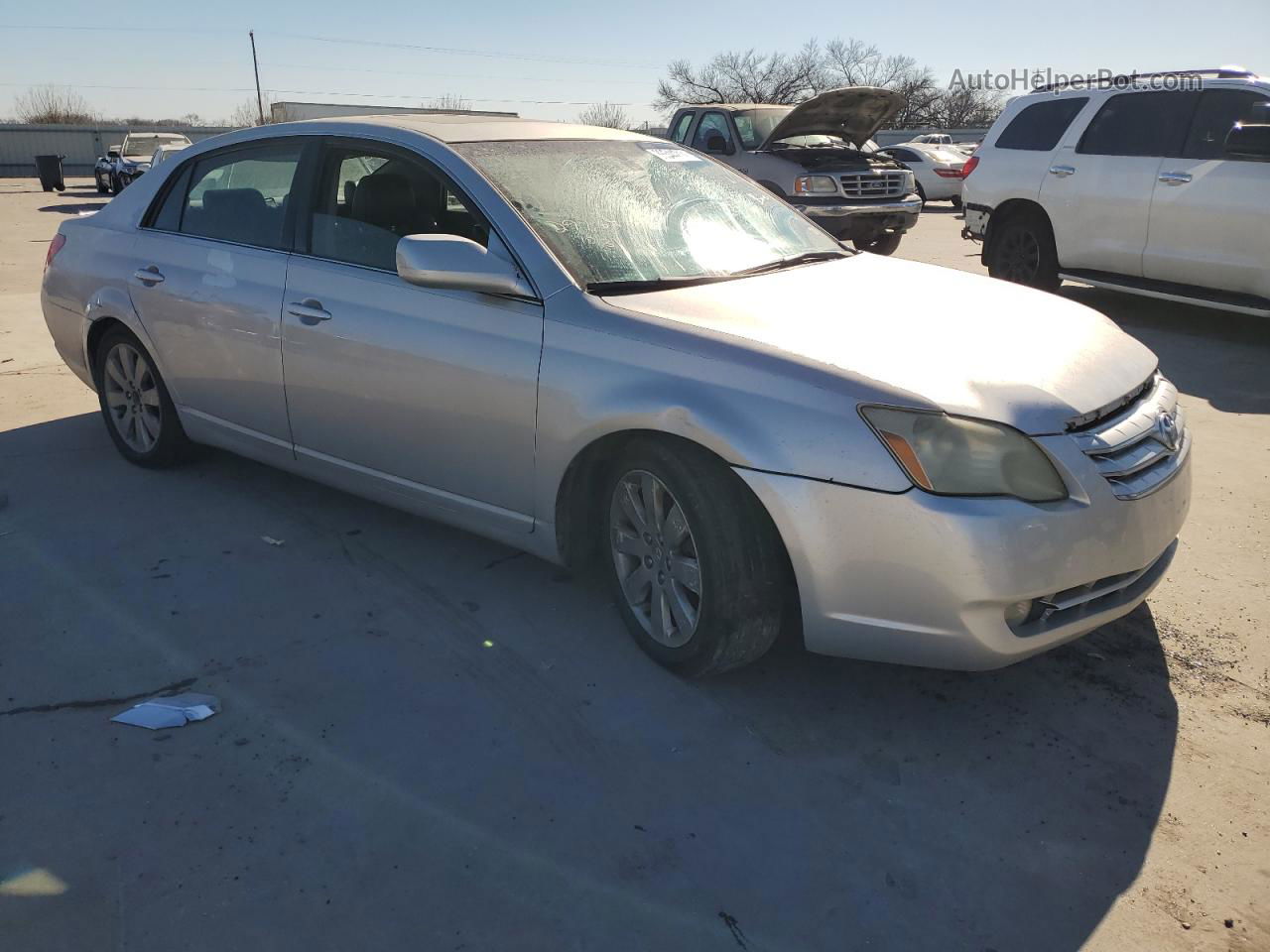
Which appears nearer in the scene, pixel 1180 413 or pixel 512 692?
pixel 512 692

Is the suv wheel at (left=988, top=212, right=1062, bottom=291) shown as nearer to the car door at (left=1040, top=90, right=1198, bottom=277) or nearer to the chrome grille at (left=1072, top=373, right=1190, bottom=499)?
the car door at (left=1040, top=90, right=1198, bottom=277)

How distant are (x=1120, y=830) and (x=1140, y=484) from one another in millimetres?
906

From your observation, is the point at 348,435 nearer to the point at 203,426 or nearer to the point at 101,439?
the point at 203,426

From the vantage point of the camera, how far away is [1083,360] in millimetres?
3070

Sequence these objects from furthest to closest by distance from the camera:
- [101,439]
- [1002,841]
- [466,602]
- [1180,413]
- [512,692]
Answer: [101,439] < [466,602] < [1180,413] < [512,692] < [1002,841]

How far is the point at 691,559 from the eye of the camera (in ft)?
10.1

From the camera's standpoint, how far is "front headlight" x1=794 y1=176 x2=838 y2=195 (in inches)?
462

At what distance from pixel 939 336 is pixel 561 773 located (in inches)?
63.3

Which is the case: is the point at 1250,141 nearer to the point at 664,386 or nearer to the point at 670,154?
the point at 670,154

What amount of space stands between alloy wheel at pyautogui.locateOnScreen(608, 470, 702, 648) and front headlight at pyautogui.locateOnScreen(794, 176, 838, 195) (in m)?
9.23

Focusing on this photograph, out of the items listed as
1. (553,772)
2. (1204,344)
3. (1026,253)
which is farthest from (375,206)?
(1026,253)

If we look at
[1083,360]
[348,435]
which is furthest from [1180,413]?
[348,435]

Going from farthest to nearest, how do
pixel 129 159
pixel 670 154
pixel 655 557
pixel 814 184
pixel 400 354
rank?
pixel 129 159 < pixel 814 184 < pixel 670 154 < pixel 400 354 < pixel 655 557

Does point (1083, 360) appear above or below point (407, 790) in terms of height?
above
